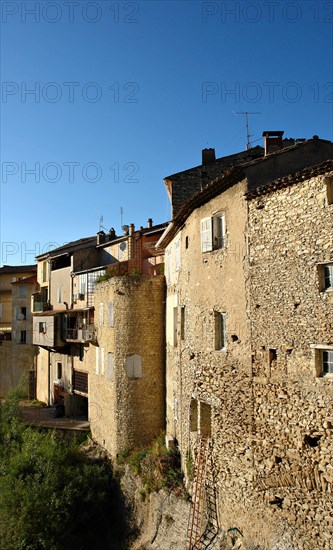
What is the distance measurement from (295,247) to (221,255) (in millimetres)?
3384

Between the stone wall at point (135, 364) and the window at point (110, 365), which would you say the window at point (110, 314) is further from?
the window at point (110, 365)

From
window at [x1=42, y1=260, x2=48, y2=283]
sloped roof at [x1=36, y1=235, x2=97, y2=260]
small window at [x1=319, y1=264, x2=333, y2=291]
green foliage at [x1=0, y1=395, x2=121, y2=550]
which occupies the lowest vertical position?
green foliage at [x1=0, y1=395, x2=121, y2=550]

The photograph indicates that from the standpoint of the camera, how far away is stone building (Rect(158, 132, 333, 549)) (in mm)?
11195

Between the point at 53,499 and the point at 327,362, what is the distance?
14614mm

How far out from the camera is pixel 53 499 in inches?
775

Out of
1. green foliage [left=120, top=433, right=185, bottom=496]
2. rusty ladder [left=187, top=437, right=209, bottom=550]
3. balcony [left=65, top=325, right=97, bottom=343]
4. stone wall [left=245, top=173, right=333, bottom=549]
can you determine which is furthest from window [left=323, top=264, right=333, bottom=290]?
balcony [left=65, top=325, right=97, bottom=343]

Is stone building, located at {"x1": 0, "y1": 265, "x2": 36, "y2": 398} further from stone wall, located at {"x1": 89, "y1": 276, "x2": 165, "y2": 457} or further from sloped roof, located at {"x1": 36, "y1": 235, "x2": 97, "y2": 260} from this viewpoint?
stone wall, located at {"x1": 89, "y1": 276, "x2": 165, "y2": 457}

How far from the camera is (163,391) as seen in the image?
21641 millimetres

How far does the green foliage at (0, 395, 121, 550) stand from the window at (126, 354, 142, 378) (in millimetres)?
4964

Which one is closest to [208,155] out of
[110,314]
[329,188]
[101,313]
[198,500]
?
[110,314]

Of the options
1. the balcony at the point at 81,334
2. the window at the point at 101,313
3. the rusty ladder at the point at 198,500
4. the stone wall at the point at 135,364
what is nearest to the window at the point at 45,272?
the balcony at the point at 81,334

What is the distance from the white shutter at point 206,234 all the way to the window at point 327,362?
5525mm

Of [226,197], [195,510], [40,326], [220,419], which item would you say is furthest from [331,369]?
[40,326]

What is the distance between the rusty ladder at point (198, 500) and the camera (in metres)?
15.0
